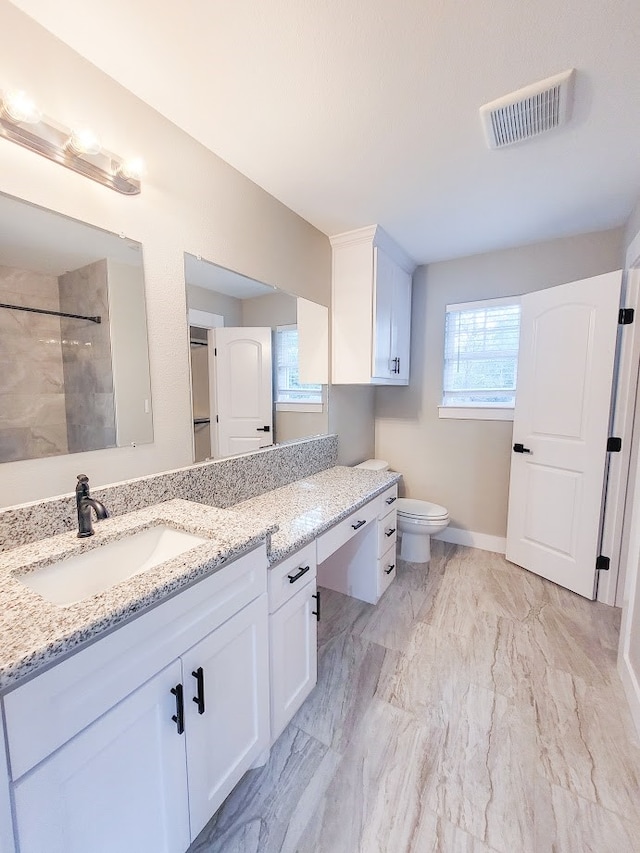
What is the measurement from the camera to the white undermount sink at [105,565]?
0.95m

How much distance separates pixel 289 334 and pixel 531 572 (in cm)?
238

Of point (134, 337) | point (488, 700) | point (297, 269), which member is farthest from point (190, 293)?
point (488, 700)

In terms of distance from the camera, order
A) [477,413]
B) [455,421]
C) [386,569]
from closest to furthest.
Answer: [386,569] → [477,413] → [455,421]

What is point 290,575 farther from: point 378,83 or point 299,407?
point 378,83

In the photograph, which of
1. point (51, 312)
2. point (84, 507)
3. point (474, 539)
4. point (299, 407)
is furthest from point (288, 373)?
point (474, 539)

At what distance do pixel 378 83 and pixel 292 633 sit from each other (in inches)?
78.8

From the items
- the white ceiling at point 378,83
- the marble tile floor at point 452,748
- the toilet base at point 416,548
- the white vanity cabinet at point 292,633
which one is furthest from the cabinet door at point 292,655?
the white ceiling at point 378,83

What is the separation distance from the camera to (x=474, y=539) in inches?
116

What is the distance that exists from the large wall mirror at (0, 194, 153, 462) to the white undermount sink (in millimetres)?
351

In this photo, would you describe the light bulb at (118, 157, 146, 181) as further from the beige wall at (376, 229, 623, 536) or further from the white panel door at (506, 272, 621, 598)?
the white panel door at (506, 272, 621, 598)

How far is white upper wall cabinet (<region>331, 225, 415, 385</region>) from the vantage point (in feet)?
7.62

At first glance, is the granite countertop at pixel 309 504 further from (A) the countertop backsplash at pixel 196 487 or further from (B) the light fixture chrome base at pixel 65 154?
(B) the light fixture chrome base at pixel 65 154

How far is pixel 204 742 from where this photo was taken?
0.98 m

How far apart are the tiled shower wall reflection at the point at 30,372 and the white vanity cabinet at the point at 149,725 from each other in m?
0.68
